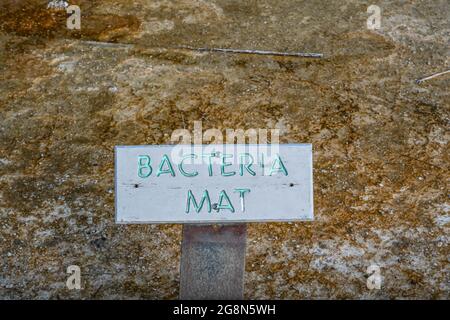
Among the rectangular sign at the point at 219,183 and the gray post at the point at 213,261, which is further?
the gray post at the point at 213,261

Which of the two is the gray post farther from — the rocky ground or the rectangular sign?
the rocky ground

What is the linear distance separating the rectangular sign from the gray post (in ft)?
0.45

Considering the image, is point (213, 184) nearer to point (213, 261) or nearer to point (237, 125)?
point (213, 261)

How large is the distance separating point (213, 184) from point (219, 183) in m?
0.02

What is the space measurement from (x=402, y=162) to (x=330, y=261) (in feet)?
2.43

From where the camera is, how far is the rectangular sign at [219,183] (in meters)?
2.00

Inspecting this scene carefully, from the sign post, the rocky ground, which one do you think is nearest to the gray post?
the sign post

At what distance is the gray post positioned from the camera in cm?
212

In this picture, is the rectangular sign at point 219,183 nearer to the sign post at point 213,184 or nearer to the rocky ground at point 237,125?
the sign post at point 213,184

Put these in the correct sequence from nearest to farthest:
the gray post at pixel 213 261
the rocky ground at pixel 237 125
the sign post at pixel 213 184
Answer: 1. the sign post at pixel 213 184
2. the gray post at pixel 213 261
3. the rocky ground at pixel 237 125

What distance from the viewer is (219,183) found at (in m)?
2.00

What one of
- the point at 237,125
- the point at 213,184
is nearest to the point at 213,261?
the point at 213,184

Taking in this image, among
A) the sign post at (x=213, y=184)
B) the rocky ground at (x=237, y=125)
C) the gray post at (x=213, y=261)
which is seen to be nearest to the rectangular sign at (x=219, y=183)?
the sign post at (x=213, y=184)
